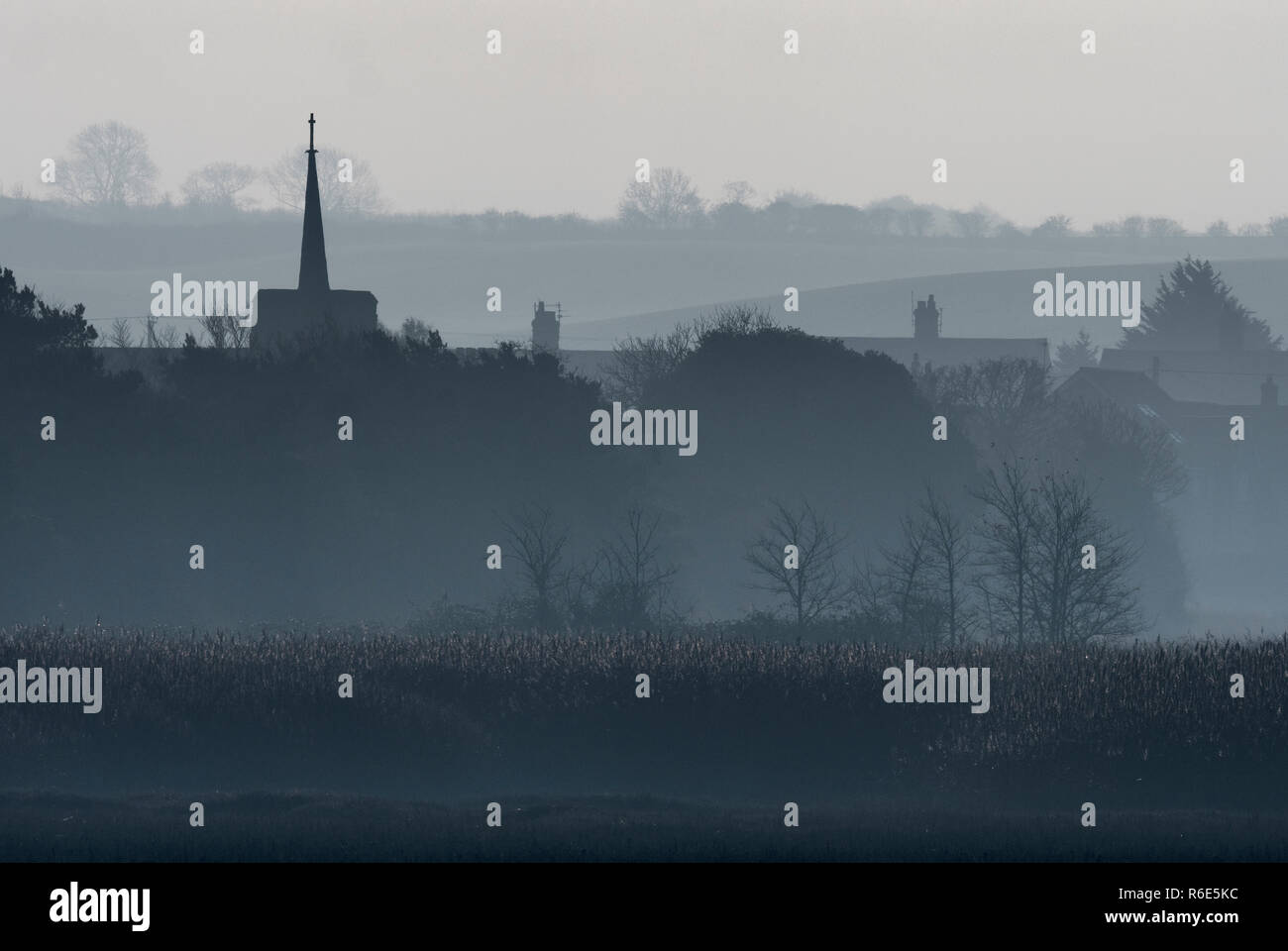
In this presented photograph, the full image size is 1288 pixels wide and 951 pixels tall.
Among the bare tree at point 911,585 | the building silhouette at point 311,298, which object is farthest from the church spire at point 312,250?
the bare tree at point 911,585

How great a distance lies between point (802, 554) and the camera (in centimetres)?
5547

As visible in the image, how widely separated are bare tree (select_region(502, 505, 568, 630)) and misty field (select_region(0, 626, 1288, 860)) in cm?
1575

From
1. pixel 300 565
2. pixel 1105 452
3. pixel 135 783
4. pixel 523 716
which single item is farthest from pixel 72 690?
pixel 1105 452

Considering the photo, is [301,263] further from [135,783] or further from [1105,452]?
[135,783]

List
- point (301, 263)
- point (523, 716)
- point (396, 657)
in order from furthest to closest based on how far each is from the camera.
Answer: point (301, 263) → point (396, 657) → point (523, 716)

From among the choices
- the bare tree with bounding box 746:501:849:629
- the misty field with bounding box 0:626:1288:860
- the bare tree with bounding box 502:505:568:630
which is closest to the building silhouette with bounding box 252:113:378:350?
the bare tree with bounding box 502:505:568:630

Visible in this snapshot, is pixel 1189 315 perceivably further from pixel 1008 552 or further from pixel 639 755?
pixel 639 755

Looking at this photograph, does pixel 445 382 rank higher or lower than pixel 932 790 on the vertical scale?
higher

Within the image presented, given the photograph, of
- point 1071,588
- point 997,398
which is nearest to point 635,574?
point 1071,588

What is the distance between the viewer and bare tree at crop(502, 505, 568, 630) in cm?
5059

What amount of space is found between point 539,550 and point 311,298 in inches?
808
